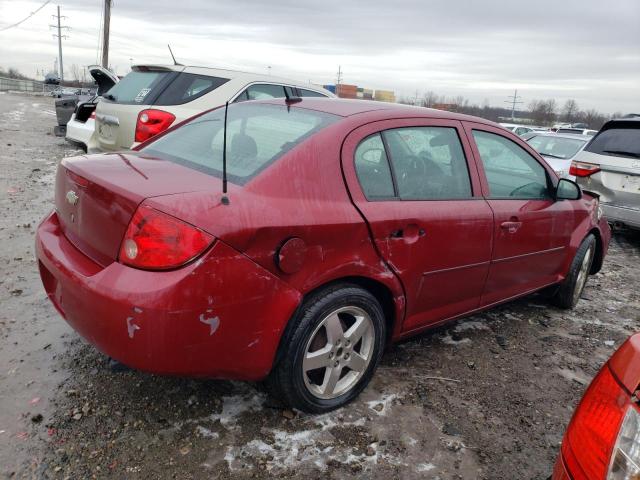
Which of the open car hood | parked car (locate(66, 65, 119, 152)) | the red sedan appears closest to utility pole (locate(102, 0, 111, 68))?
parked car (locate(66, 65, 119, 152))

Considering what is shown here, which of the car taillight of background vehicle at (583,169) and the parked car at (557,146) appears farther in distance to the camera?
the parked car at (557,146)

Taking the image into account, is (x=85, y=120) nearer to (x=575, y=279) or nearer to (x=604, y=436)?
(x=575, y=279)

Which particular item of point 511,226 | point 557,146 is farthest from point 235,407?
point 557,146

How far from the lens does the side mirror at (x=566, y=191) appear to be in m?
3.73

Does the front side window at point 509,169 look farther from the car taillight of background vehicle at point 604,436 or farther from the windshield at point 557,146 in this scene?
the windshield at point 557,146

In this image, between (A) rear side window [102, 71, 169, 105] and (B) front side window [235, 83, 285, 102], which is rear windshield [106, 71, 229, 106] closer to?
(A) rear side window [102, 71, 169, 105]

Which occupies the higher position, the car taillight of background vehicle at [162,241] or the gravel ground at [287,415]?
the car taillight of background vehicle at [162,241]

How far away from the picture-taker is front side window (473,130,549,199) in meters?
3.29

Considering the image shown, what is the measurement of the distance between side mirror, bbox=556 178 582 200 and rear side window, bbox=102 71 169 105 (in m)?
4.22

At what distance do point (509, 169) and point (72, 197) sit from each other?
2791 millimetres

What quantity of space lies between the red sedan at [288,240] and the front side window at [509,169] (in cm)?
2

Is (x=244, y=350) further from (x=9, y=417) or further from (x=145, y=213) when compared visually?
(x=9, y=417)

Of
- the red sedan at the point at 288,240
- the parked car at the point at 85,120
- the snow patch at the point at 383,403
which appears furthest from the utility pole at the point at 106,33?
the snow patch at the point at 383,403

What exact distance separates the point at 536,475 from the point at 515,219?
5.26 feet
